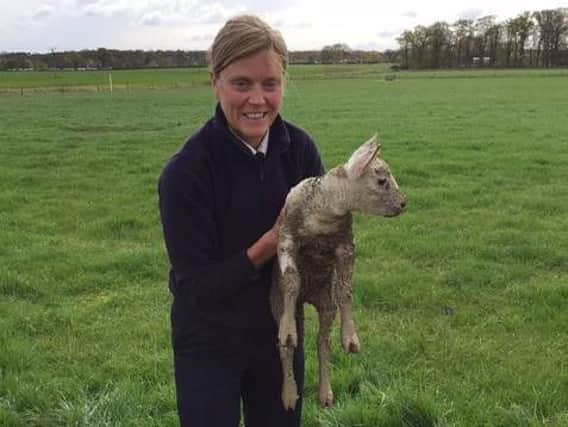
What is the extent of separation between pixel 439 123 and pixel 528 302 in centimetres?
1632

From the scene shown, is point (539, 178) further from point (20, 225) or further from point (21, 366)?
point (21, 366)

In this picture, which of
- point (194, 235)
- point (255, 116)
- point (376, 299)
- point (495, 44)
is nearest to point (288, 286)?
point (194, 235)

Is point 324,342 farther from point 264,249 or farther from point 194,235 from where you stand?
point 194,235

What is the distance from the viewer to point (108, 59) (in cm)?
11231

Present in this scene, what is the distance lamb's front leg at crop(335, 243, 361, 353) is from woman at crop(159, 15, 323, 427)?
0.87 feet

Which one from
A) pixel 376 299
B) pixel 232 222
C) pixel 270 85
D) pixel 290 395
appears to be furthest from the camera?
pixel 376 299

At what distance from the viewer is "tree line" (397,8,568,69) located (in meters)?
105

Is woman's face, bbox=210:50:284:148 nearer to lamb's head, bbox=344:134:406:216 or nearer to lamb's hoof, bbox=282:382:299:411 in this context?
lamb's head, bbox=344:134:406:216

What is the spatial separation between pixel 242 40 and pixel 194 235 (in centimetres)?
76

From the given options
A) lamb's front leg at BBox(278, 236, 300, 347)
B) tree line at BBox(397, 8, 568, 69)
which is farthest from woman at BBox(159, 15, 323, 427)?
tree line at BBox(397, 8, 568, 69)

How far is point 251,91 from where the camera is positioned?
2.41m

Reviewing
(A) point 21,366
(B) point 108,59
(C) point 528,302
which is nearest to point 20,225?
(A) point 21,366

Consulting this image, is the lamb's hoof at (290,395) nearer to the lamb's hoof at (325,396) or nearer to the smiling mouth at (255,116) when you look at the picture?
the lamb's hoof at (325,396)

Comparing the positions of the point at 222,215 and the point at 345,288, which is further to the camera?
the point at 222,215
